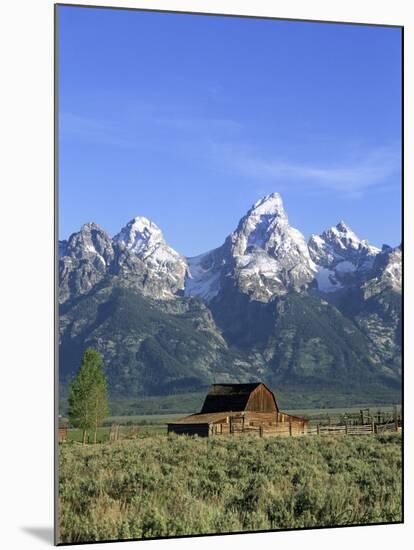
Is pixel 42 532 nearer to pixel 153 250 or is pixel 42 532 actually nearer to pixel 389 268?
pixel 153 250

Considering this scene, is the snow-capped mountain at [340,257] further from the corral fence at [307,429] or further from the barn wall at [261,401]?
the corral fence at [307,429]

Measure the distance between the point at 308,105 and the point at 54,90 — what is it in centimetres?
271

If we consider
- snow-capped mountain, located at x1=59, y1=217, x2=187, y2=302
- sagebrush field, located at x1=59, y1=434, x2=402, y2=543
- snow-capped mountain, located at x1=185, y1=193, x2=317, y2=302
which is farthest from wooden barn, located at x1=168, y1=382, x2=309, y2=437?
snow-capped mountain, located at x1=59, y1=217, x2=187, y2=302

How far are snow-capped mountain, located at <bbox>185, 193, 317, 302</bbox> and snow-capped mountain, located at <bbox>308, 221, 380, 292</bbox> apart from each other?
5.6 inches

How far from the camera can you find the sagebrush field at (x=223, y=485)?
1194 centimetres

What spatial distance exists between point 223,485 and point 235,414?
780 millimetres

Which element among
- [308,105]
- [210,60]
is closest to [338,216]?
[308,105]

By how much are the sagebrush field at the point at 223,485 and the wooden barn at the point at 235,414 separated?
12 centimetres

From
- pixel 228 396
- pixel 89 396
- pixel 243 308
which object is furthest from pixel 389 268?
pixel 89 396

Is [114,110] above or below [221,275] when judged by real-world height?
above

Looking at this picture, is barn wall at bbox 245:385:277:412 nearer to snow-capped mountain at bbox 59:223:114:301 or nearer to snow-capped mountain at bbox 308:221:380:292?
snow-capped mountain at bbox 308:221:380:292

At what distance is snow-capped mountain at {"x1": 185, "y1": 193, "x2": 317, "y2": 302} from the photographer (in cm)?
1253

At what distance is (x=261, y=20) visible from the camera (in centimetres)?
1283
